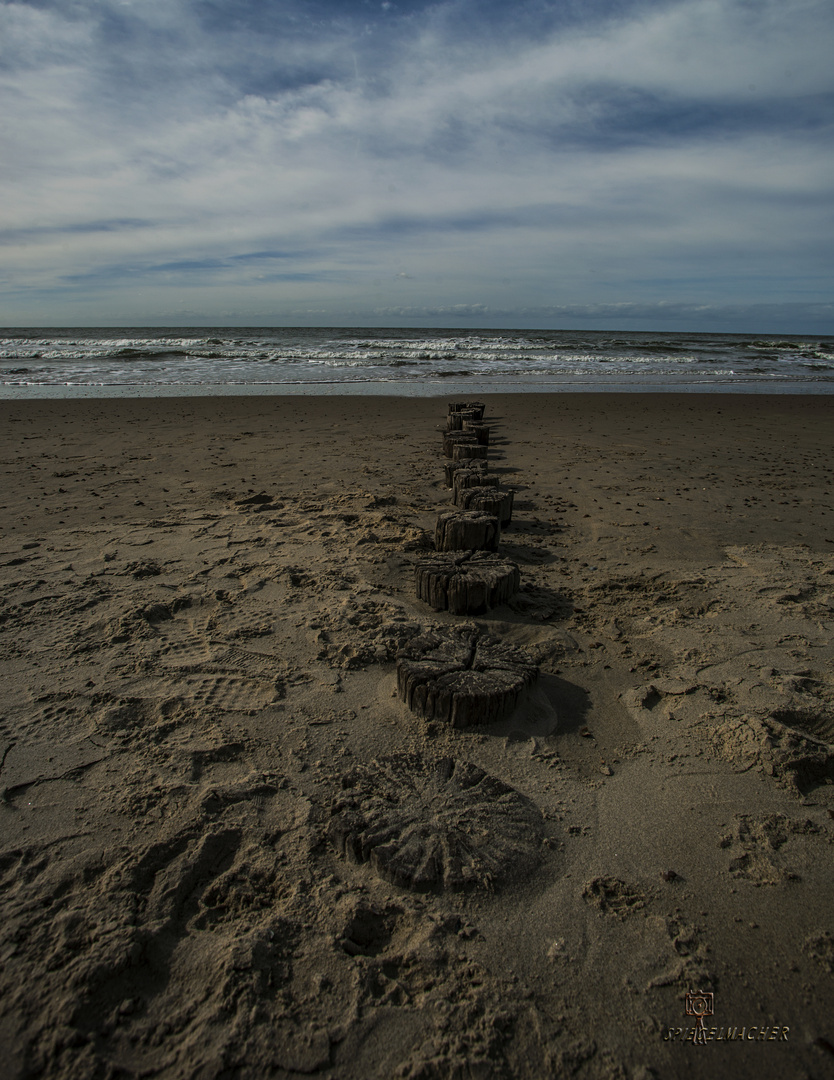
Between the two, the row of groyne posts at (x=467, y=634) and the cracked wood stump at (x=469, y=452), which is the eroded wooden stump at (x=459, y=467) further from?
the cracked wood stump at (x=469, y=452)

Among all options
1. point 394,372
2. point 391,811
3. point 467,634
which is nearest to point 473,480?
point 467,634

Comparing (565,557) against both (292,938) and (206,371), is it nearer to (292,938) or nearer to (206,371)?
(292,938)

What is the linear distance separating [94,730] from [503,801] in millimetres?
Answer: 1688

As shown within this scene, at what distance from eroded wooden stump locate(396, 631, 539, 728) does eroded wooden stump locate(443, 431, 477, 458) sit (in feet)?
15.0

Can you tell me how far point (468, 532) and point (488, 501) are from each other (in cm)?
60

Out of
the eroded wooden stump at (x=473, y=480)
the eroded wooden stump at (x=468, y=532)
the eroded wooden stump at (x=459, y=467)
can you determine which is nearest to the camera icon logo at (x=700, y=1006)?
the eroded wooden stump at (x=468, y=532)

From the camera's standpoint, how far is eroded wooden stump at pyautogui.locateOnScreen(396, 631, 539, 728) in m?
2.54

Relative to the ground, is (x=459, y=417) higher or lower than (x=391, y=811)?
higher

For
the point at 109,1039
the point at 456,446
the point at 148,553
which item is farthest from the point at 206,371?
the point at 109,1039

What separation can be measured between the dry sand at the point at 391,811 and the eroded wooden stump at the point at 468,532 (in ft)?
1.07

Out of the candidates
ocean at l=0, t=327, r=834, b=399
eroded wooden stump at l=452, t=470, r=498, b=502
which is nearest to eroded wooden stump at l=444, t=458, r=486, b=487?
eroded wooden stump at l=452, t=470, r=498, b=502

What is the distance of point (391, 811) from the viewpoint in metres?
2.04

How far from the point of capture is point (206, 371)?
20203 mm

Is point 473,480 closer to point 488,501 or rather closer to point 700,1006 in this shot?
point 488,501
